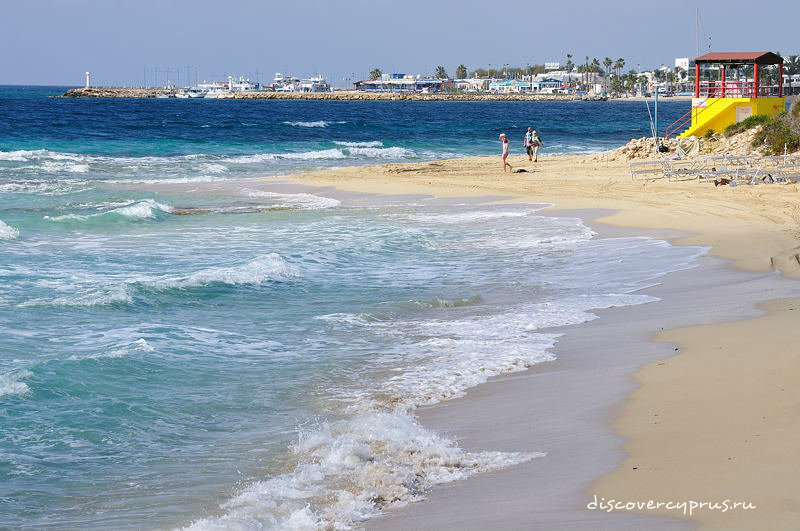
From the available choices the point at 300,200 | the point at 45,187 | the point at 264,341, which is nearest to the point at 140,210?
the point at 300,200

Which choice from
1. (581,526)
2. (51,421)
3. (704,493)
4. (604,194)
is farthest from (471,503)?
(604,194)

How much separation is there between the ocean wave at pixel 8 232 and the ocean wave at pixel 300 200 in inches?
270

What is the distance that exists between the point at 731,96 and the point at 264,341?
31.3 metres

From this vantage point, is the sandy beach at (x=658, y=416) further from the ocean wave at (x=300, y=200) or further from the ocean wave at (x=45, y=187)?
the ocean wave at (x=45, y=187)

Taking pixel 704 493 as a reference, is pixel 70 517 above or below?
below

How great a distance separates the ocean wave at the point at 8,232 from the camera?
17250 mm

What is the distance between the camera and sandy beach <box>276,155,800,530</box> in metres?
5.11

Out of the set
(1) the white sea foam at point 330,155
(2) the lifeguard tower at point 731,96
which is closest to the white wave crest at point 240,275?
(1) the white sea foam at point 330,155

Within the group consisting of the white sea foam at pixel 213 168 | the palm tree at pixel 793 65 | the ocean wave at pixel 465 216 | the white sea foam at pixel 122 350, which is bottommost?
the white sea foam at pixel 122 350

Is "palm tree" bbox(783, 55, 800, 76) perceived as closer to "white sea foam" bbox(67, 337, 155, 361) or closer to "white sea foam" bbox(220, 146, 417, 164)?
"white sea foam" bbox(220, 146, 417, 164)

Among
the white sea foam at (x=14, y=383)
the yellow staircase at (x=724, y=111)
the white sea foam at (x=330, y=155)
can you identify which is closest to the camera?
the white sea foam at (x=14, y=383)

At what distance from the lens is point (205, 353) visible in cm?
959

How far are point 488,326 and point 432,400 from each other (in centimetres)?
256

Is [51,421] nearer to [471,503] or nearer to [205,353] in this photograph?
[205,353]
